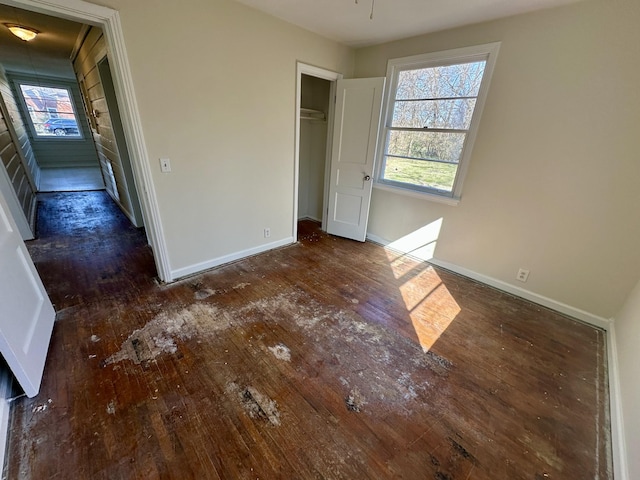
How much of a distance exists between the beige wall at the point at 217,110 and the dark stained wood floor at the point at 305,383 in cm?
63

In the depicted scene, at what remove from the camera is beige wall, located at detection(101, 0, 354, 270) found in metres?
2.06

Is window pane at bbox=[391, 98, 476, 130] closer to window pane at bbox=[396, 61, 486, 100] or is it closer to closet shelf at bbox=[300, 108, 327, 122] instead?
window pane at bbox=[396, 61, 486, 100]

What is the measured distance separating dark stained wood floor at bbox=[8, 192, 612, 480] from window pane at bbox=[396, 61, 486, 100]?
2.06 m

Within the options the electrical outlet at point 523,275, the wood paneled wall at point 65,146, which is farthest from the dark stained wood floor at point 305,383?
the wood paneled wall at point 65,146

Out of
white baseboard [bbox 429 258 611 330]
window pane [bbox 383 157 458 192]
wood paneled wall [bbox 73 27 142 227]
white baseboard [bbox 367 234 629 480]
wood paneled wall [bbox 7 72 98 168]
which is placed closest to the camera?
white baseboard [bbox 367 234 629 480]

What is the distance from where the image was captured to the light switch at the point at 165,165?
2285 millimetres

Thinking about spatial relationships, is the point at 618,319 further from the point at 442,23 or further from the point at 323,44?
the point at 323,44

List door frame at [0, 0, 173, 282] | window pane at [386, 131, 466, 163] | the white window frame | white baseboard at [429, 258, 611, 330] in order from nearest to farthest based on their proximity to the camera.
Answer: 1. door frame at [0, 0, 173, 282]
2. white baseboard at [429, 258, 611, 330]
3. window pane at [386, 131, 466, 163]
4. the white window frame

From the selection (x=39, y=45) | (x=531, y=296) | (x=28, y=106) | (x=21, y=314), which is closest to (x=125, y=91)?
(x=21, y=314)

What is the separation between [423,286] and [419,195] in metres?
1.11

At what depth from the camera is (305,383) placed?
1648 mm

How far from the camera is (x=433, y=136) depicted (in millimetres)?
2988

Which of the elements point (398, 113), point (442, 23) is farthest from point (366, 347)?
point (442, 23)

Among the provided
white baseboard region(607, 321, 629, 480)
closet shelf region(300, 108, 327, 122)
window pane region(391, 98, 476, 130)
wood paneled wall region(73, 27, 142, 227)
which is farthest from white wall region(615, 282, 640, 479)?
wood paneled wall region(73, 27, 142, 227)
